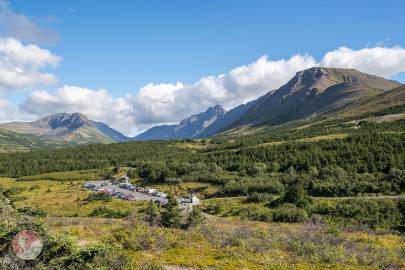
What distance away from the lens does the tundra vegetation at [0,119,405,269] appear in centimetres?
2138

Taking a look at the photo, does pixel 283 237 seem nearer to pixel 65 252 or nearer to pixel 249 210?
pixel 65 252

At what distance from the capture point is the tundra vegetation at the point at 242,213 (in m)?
21.4

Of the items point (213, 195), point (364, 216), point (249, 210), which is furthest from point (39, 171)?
point (364, 216)

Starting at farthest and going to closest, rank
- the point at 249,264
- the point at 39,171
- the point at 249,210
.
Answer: the point at 39,171 < the point at 249,210 < the point at 249,264

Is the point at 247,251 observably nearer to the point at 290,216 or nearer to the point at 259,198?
the point at 290,216

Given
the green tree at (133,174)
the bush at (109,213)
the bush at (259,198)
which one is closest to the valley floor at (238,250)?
the bush at (109,213)

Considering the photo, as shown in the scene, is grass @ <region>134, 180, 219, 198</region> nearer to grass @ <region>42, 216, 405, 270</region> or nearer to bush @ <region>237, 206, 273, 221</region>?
bush @ <region>237, 206, 273, 221</region>

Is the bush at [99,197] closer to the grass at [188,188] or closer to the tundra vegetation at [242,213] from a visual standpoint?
the tundra vegetation at [242,213]

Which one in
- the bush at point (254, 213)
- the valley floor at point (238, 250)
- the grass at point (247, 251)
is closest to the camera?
the valley floor at point (238, 250)

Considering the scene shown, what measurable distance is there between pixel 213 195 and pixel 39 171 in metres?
123

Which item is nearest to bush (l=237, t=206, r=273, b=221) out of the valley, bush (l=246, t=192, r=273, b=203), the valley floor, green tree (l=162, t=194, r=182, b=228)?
the valley

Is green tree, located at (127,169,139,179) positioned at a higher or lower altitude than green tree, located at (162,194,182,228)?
lower

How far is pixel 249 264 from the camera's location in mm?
21656

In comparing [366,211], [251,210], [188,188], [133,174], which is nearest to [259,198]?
[251,210]
